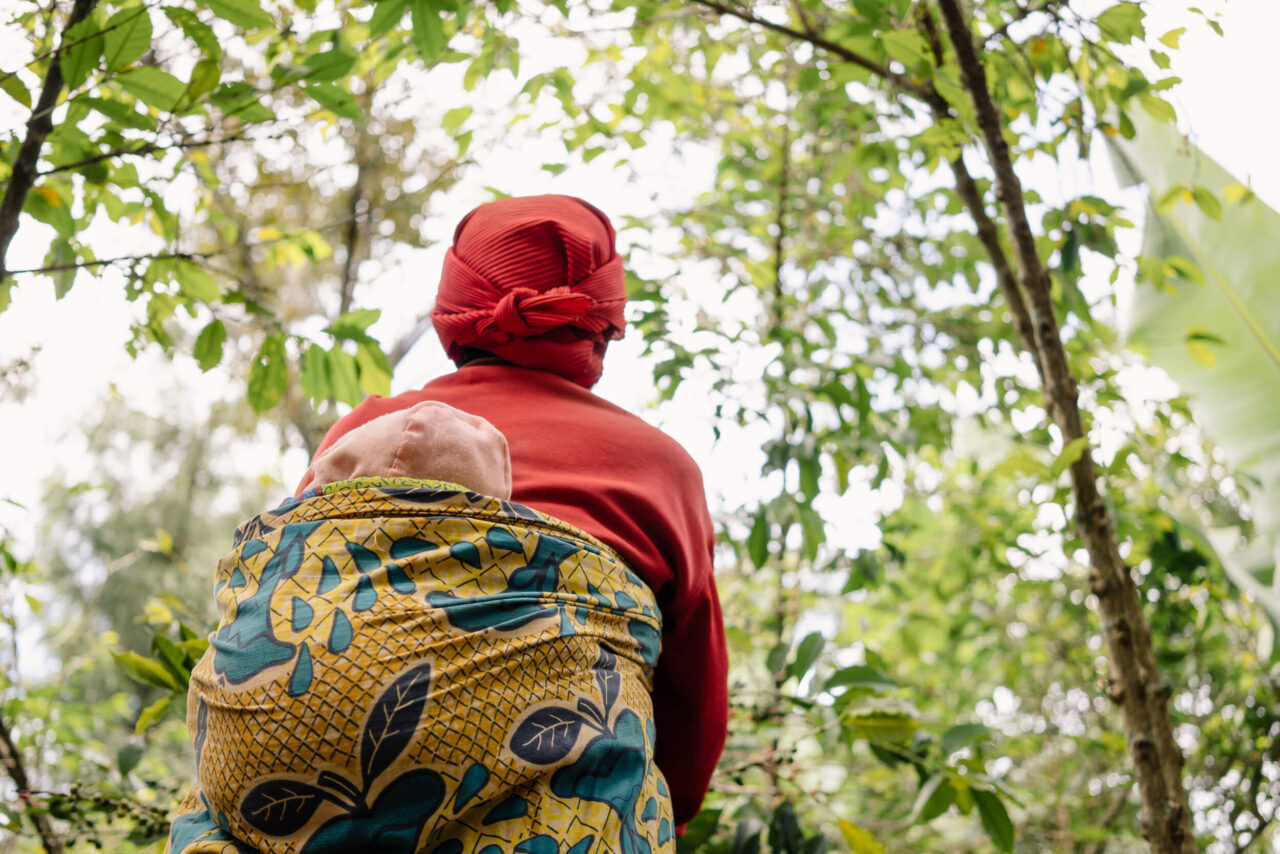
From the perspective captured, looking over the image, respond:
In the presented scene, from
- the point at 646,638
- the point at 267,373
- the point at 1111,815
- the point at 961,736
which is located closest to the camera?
the point at 646,638

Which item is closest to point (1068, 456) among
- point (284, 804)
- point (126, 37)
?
point (284, 804)

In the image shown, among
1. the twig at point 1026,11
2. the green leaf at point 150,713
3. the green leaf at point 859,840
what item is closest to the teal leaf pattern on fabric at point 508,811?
the green leaf at point 859,840

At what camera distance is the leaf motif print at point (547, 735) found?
79 cm

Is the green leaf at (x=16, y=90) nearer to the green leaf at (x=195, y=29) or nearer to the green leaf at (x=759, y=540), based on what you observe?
the green leaf at (x=195, y=29)

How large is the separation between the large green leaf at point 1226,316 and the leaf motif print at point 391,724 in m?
2.53

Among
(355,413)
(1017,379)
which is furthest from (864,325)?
(355,413)

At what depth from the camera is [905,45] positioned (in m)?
1.41

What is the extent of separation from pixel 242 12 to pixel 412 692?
957 millimetres

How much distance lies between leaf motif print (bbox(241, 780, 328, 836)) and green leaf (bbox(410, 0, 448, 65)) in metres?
1.20

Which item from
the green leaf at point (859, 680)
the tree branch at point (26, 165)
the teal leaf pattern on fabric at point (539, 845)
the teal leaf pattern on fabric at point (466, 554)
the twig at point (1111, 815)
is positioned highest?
the tree branch at point (26, 165)

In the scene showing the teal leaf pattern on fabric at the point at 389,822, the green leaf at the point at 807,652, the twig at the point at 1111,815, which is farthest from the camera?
the twig at the point at 1111,815

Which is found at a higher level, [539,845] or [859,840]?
[539,845]

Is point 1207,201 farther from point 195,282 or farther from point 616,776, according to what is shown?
point 195,282

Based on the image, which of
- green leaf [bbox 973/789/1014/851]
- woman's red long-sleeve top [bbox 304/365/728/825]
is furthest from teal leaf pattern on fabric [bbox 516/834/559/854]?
green leaf [bbox 973/789/1014/851]
